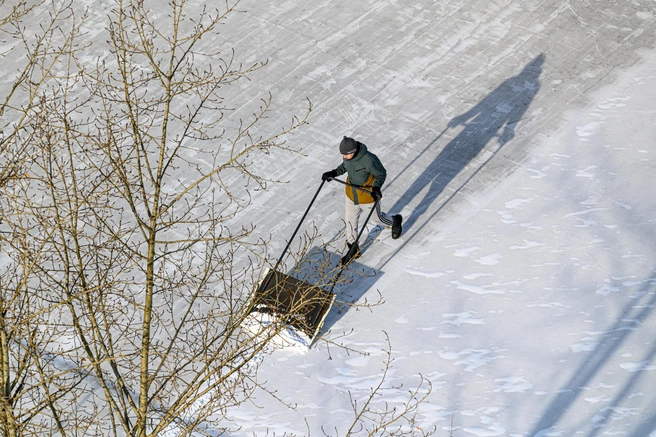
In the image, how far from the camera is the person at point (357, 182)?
9266mm

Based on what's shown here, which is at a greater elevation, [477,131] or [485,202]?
[477,131]

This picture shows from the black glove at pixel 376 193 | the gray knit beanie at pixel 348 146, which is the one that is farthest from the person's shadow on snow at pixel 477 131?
the gray knit beanie at pixel 348 146

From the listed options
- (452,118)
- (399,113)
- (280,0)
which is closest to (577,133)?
(452,118)

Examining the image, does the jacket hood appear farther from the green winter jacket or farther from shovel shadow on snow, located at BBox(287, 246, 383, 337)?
shovel shadow on snow, located at BBox(287, 246, 383, 337)

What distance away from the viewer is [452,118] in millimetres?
12070

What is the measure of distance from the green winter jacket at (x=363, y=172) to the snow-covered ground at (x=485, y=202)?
1.01 m

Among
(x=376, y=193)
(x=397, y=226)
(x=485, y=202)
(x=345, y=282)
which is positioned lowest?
(x=485, y=202)

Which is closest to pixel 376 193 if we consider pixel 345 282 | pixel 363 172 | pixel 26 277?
pixel 363 172

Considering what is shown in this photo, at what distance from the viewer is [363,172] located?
9.44 meters

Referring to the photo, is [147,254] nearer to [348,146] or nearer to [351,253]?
[348,146]

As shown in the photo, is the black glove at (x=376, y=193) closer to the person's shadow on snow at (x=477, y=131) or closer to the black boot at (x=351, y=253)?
the black boot at (x=351, y=253)

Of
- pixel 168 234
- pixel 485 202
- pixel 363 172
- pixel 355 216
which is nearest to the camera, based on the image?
pixel 363 172

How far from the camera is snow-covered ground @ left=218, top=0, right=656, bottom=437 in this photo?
350 inches

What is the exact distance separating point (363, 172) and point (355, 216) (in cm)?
67
